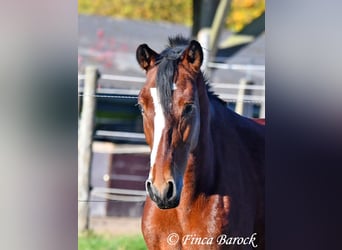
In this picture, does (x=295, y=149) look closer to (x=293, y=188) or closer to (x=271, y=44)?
(x=293, y=188)

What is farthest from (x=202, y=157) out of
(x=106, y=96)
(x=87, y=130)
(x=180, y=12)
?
(x=180, y=12)

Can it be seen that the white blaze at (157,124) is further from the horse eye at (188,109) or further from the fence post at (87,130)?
the fence post at (87,130)

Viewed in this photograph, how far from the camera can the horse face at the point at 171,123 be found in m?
2.89

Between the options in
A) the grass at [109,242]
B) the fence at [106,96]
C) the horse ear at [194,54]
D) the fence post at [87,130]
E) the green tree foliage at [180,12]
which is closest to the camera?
the horse ear at [194,54]

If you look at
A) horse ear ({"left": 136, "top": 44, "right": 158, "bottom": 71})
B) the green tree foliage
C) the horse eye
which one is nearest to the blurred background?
horse ear ({"left": 136, "top": 44, "right": 158, "bottom": 71})

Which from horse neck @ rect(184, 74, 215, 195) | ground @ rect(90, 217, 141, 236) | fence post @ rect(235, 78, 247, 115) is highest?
fence post @ rect(235, 78, 247, 115)

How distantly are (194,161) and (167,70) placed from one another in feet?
1.37

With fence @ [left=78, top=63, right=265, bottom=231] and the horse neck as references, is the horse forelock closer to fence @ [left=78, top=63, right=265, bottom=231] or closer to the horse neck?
the horse neck

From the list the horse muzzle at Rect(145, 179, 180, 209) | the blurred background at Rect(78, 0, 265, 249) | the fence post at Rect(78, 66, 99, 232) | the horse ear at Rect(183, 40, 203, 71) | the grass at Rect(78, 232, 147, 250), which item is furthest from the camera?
the fence post at Rect(78, 66, 99, 232)

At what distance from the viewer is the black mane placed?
116 inches

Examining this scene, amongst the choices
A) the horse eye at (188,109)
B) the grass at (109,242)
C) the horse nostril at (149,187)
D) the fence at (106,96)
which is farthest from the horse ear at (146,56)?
the grass at (109,242)

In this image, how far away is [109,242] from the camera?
325 cm

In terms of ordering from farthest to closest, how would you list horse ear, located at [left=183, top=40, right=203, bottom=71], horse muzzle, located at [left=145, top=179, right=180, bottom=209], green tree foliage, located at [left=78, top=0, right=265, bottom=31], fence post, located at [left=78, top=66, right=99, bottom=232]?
green tree foliage, located at [left=78, top=0, right=265, bottom=31]
fence post, located at [left=78, top=66, right=99, bottom=232]
horse ear, located at [left=183, top=40, right=203, bottom=71]
horse muzzle, located at [left=145, top=179, right=180, bottom=209]

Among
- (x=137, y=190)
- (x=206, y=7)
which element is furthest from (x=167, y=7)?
(x=137, y=190)
